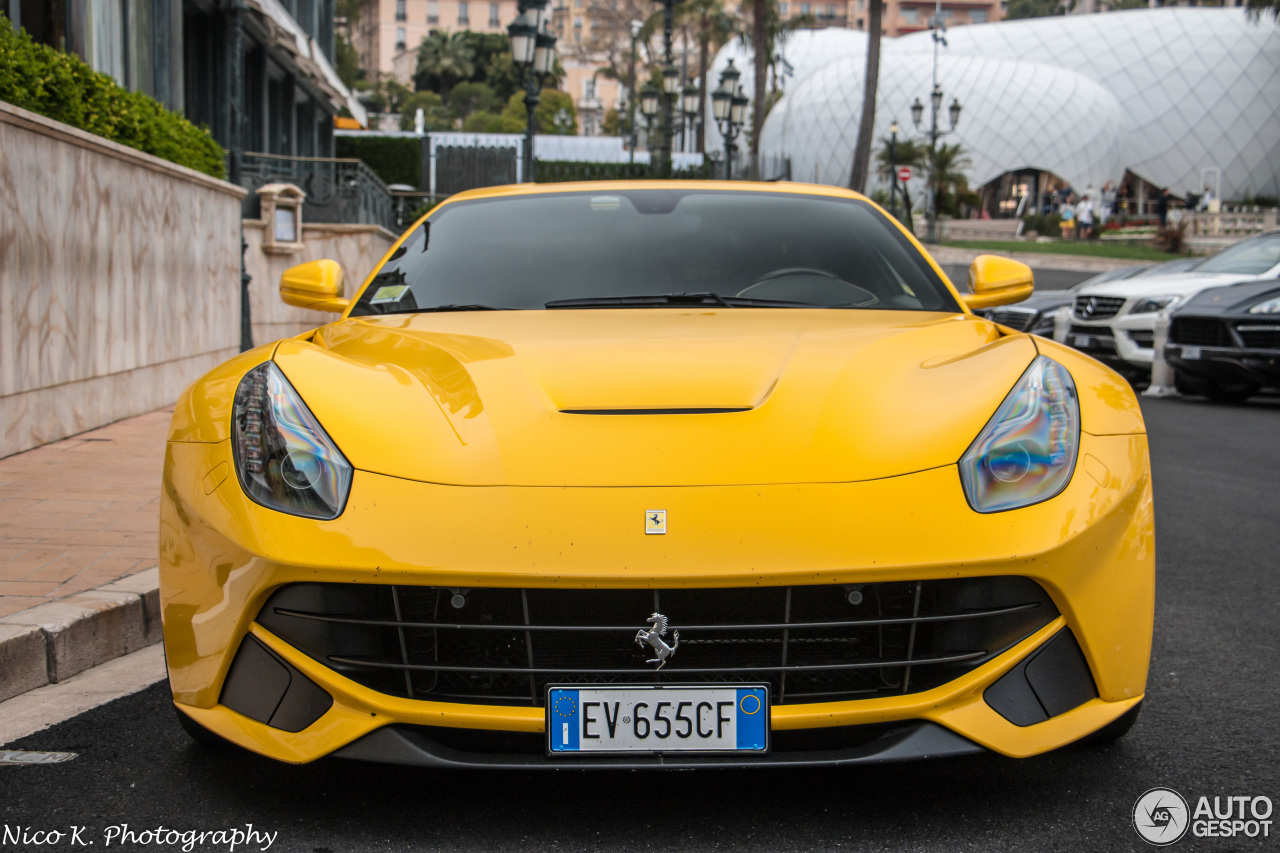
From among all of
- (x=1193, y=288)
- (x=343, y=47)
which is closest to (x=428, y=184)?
(x=1193, y=288)

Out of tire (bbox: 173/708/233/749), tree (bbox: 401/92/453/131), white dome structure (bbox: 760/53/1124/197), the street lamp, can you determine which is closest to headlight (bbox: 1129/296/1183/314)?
the street lamp

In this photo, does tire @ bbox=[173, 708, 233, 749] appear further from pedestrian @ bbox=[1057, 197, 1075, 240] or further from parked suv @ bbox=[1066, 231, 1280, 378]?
pedestrian @ bbox=[1057, 197, 1075, 240]

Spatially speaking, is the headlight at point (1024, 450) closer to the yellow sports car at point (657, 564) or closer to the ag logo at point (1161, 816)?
the yellow sports car at point (657, 564)

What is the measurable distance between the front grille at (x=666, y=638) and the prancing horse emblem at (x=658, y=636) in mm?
13

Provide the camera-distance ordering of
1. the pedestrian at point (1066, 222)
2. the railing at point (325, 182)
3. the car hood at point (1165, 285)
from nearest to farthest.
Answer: the car hood at point (1165, 285) < the railing at point (325, 182) < the pedestrian at point (1066, 222)

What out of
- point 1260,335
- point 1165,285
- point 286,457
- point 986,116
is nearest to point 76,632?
point 286,457

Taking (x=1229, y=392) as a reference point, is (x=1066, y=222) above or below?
above

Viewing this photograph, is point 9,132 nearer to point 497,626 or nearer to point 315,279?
point 315,279

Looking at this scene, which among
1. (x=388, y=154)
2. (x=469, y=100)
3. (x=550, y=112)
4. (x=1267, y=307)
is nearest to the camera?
(x=1267, y=307)

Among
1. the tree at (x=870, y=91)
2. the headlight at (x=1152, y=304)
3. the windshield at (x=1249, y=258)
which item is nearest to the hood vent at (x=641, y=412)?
the headlight at (x=1152, y=304)

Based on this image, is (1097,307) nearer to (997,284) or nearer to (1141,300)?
(1141,300)

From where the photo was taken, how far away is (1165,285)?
12.8 m

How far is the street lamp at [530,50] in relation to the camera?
16031mm

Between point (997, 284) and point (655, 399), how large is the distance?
1.61 metres
